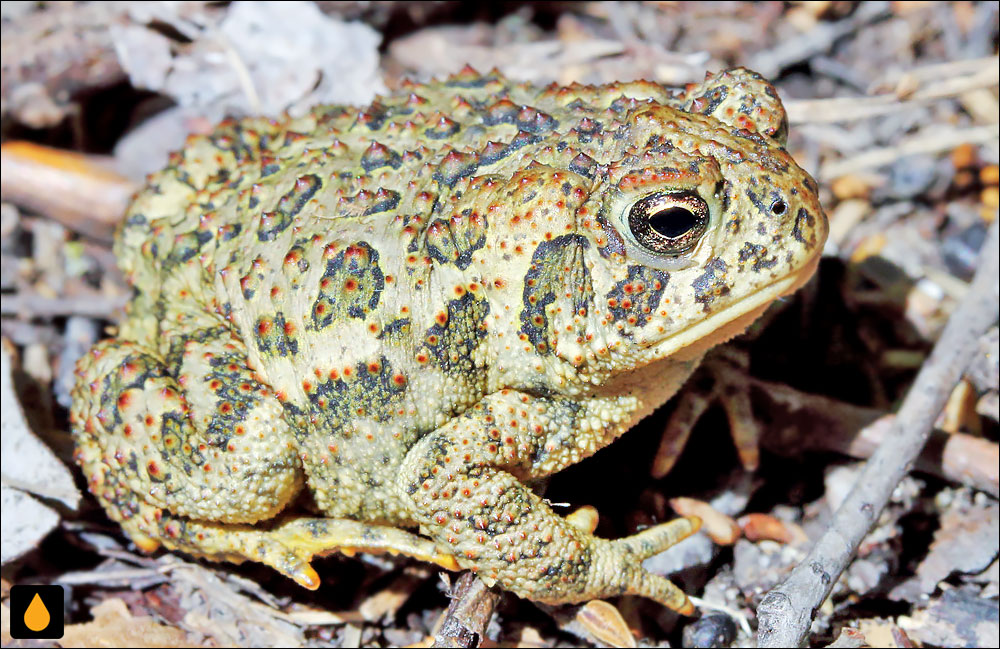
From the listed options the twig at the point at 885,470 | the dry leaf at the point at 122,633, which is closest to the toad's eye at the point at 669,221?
the twig at the point at 885,470

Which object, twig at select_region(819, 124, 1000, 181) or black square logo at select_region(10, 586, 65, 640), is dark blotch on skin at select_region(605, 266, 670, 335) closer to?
twig at select_region(819, 124, 1000, 181)

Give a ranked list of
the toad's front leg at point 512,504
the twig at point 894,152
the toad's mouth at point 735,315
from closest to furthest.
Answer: the toad's mouth at point 735,315
the toad's front leg at point 512,504
the twig at point 894,152

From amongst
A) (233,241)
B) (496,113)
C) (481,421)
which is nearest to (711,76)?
(496,113)

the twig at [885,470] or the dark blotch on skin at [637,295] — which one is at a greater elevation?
the dark blotch on skin at [637,295]

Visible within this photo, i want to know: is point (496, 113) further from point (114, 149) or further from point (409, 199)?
point (114, 149)

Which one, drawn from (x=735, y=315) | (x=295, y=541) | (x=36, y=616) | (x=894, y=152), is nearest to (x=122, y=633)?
(x=36, y=616)

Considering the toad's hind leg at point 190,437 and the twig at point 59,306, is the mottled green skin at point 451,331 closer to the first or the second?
the toad's hind leg at point 190,437
